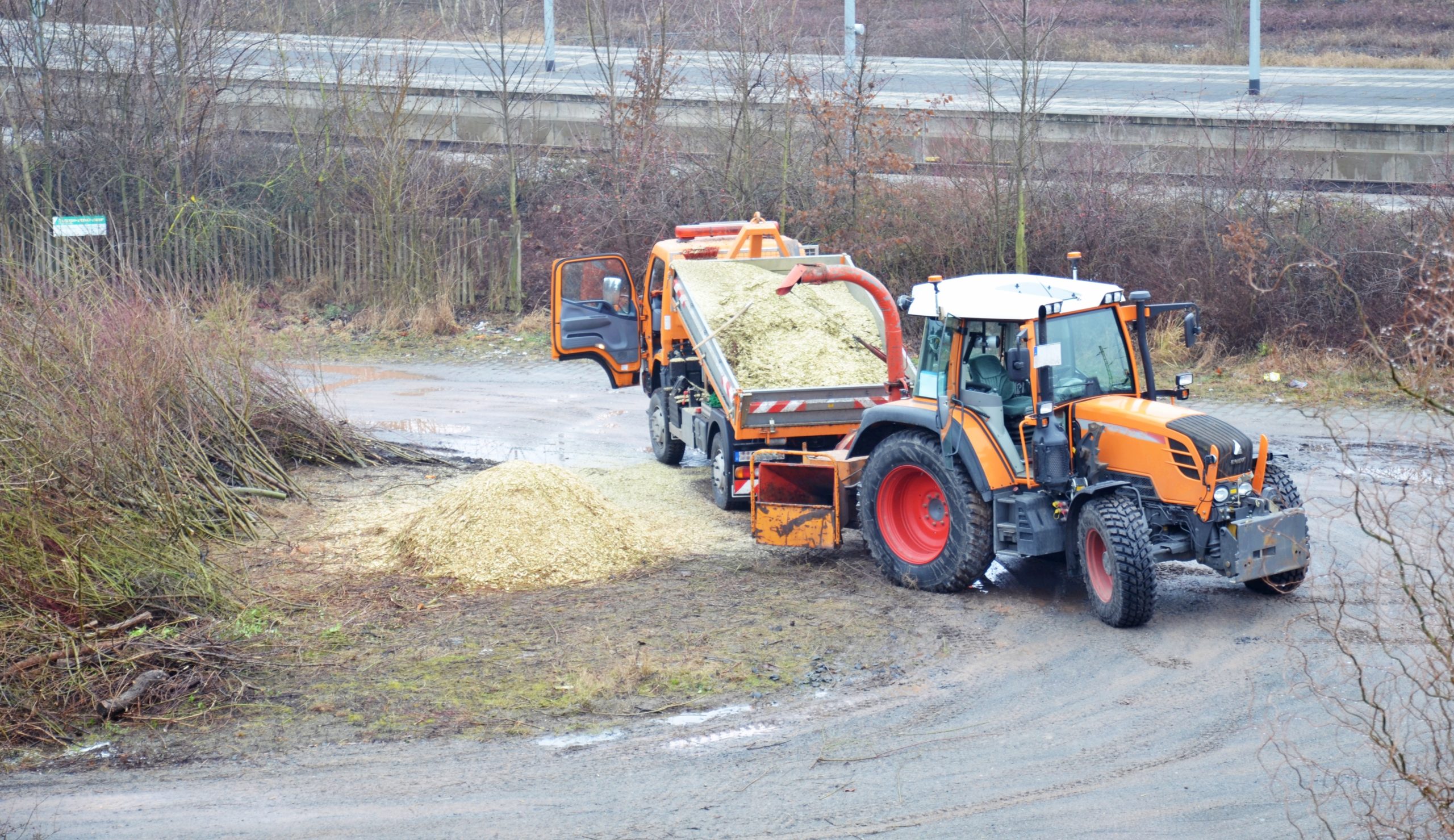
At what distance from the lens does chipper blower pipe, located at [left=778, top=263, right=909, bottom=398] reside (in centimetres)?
1041

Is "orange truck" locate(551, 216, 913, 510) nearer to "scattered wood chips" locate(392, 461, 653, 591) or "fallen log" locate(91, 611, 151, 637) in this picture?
"scattered wood chips" locate(392, 461, 653, 591)

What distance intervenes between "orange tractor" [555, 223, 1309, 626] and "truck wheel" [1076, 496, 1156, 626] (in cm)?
1

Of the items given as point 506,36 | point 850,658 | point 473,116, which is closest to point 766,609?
point 850,658

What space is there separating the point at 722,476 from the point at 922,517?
2554mm

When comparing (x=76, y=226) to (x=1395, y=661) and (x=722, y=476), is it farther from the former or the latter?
(x=1395, y=661)

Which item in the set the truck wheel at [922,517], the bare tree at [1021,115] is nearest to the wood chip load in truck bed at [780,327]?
the truck wheel at [922,517]

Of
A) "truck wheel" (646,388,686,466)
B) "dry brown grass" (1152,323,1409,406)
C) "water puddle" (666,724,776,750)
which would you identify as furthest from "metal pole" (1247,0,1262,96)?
"water puddle" (666,724,776,750)

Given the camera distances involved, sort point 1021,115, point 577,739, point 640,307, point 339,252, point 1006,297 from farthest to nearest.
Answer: point 339,252 < point 1021,115 < point 640,307 < point 1006,297 < point 577,739

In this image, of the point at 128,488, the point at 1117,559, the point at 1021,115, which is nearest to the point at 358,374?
the point at 128,488

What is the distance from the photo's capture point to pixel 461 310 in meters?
22.9

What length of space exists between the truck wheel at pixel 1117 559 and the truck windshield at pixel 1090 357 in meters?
0.88

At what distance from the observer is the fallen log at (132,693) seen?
7277mm

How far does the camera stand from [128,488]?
973cm

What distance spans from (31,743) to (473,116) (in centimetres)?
2048
